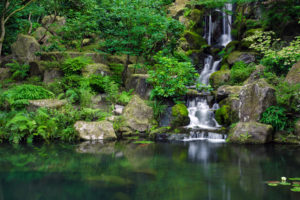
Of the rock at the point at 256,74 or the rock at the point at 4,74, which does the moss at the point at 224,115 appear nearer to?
the rock at the point at 256,74

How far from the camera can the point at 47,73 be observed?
12.0 metres

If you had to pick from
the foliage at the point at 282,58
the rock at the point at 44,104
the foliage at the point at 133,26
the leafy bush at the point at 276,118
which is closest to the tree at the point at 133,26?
the foliage at the point at 133,26

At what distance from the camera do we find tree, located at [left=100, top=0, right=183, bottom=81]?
11484 millimetres

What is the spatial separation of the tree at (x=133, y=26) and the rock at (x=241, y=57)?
3982 millimetres

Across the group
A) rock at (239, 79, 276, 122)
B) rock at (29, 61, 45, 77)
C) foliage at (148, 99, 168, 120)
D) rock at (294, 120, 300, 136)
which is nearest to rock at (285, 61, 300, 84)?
rock at (239, 79, 276, 122)

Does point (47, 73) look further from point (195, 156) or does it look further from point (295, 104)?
point (295, 104)

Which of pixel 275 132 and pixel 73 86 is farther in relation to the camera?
pixel 73 86

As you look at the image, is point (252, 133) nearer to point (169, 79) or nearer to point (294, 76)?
point (294, 76)

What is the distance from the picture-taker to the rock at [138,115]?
9844 millimetres

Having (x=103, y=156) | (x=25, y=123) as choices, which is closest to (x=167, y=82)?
(x=103, y=156)

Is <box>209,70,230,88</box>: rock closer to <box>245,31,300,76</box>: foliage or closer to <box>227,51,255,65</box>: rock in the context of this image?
<box>227,51,255,65</box>: rock

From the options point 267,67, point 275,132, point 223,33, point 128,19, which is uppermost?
point 223,33

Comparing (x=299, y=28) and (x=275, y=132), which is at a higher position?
(x=299, y=28)

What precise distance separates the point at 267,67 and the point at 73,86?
30.2 ft
